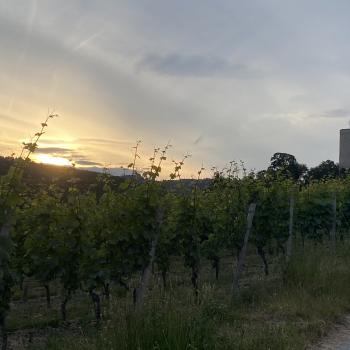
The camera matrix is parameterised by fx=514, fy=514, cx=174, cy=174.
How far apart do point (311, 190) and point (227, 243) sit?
561cm

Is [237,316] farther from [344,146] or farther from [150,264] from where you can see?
[344,146]

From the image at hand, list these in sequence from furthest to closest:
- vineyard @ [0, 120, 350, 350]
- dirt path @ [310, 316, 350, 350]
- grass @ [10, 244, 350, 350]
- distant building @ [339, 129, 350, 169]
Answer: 1. distant building @ [339, 129, 350, 169]
2. dirt path @ [310, 316, 350, 350]
3. vineyard @ [0, 120, 350, 350]
4. grass @ [10, 244, 350, 350]

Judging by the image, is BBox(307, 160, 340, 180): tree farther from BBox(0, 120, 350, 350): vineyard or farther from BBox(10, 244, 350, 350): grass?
BBox(10, 244, 350, 350): grass

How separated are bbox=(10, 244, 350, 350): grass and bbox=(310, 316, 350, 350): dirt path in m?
0.11

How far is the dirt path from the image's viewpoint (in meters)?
5.98

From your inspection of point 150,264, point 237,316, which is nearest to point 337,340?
point 237,316

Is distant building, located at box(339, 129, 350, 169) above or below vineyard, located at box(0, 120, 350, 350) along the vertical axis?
above

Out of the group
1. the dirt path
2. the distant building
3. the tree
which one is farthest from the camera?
the distant building

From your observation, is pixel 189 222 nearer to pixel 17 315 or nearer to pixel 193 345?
pixel 17 315

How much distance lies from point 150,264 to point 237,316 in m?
1.36

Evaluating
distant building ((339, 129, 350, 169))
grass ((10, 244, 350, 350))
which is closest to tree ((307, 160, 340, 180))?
distant building ((339, 129, 350, 169))

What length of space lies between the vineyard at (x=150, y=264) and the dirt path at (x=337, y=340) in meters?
0.15

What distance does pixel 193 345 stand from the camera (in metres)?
4.62

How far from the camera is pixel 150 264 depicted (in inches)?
279
